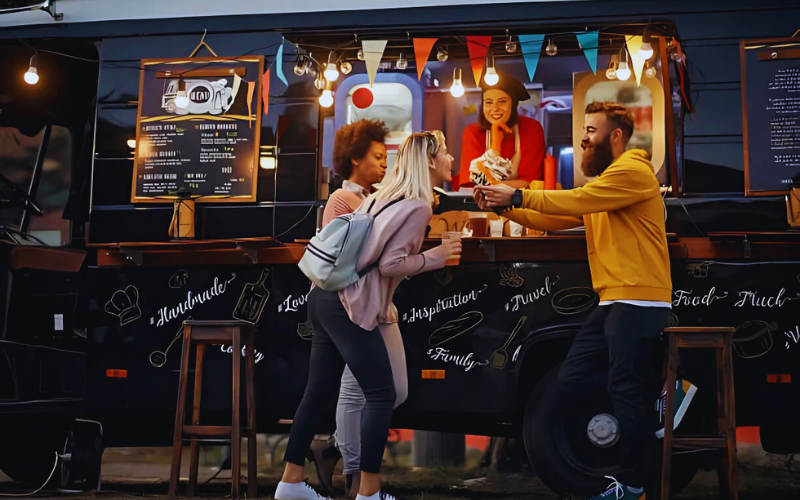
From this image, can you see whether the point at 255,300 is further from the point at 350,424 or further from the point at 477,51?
the point at 477,51

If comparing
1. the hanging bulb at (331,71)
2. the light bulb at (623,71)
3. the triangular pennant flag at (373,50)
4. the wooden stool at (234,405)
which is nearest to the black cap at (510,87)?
the light bulb at (623,71)

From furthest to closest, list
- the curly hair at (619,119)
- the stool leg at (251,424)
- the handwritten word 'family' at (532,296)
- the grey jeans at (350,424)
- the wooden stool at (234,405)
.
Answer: the handwritten word 'family' at (532,296), the stool leg at (251,424), the wooden stool at (234,405), the curly hair at (619,119), the grey jeans at (350,424)

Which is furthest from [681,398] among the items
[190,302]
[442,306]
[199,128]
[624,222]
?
[199,128]

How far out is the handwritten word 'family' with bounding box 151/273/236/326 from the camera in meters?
5.18

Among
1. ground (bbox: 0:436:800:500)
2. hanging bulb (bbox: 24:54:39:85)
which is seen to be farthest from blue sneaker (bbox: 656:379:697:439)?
hanging bulb (bbox: 24:54:39:85)

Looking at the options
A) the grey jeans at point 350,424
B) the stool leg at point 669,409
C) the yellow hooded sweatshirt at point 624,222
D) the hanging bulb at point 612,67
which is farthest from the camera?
the hanging bulb at point 612,67

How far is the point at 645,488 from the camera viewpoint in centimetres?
440

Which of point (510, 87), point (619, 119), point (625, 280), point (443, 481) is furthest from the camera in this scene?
point (443, 481)

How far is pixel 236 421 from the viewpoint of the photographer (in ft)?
15.4

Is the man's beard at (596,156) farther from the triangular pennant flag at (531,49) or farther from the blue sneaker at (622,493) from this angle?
the blue sneaker at (622,493)

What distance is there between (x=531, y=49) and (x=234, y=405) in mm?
2599

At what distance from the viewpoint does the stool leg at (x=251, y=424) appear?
4.80 metres

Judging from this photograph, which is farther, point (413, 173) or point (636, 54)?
point (636, 54)

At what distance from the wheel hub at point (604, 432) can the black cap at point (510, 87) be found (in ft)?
6.21
